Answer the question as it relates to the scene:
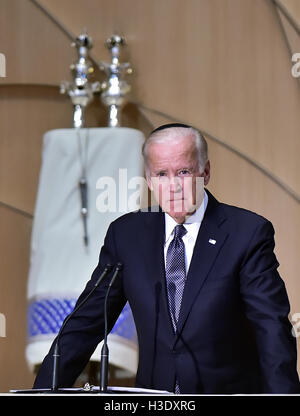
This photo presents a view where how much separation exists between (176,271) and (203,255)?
97mm

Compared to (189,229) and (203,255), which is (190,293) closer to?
(203,255)

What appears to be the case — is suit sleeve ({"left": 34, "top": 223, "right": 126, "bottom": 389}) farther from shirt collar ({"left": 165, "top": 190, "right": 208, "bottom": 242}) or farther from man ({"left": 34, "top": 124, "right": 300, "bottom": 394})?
shirt collar ({"left": 165, "top": 190, "right": 208, "bottom": 242})

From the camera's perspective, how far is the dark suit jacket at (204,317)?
88.2 inches

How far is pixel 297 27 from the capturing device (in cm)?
349

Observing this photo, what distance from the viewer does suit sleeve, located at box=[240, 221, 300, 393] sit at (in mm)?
2029

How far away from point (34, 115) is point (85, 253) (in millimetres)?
723

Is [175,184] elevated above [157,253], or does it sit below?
above

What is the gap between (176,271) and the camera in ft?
7.68

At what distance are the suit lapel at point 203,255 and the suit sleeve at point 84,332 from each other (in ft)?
0.77

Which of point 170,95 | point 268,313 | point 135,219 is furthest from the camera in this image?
point 170,95

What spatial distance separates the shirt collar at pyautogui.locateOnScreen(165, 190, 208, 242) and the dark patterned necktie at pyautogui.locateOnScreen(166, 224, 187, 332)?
2 centimetres

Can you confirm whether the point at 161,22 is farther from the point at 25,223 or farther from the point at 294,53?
the point at 25,223

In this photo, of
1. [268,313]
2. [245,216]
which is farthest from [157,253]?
[268,313]

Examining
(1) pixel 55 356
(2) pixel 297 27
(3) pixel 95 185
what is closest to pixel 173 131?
(1) pixel 55 356
